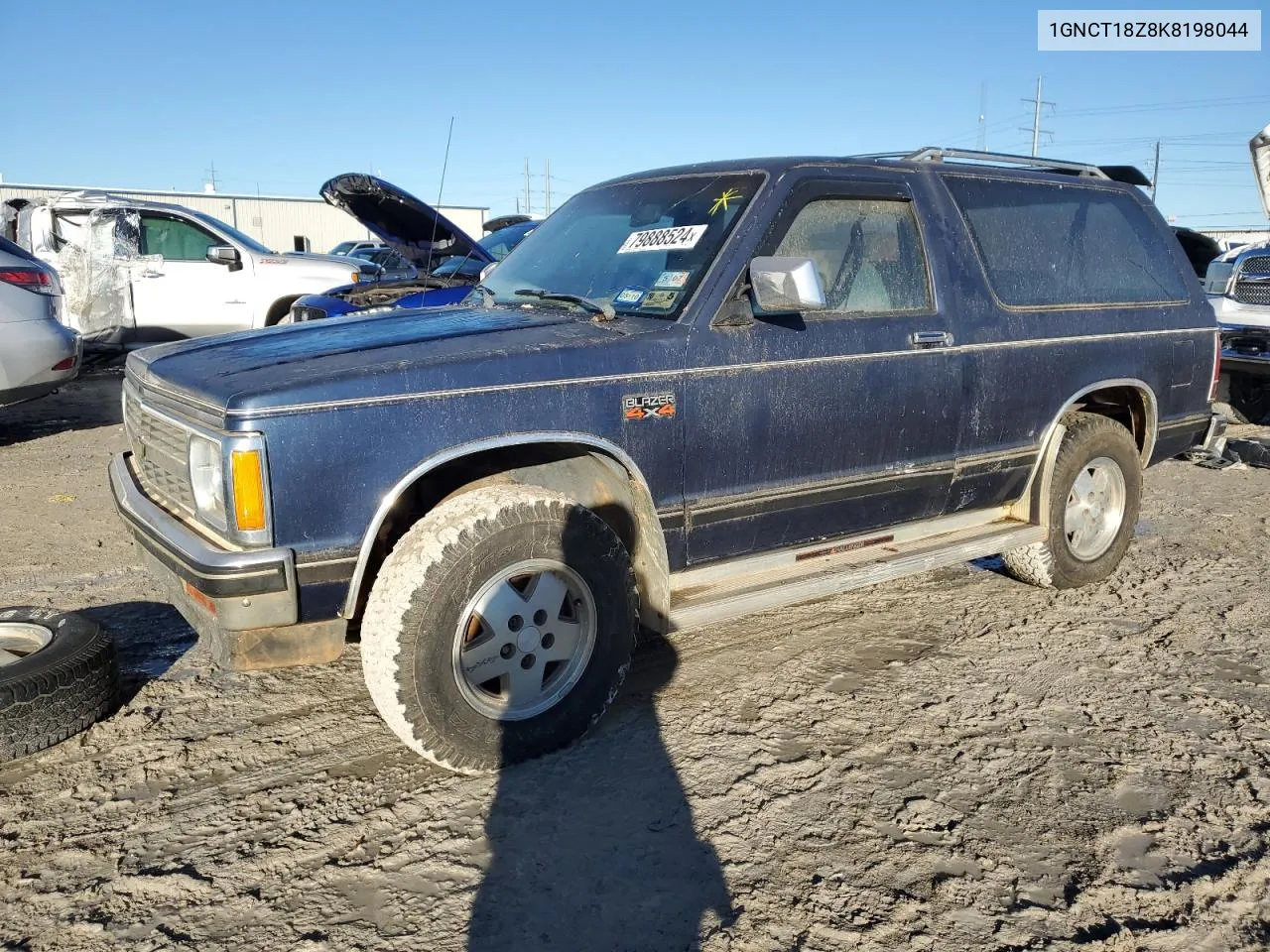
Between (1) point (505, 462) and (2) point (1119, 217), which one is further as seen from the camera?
(2) point (1119, 217)

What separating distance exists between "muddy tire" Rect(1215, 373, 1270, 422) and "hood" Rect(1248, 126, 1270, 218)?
1660 millimetres

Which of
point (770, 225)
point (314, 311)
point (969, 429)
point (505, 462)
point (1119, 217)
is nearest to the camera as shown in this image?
point (505, 462)

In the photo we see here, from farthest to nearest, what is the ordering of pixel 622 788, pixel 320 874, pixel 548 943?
pixel 622 788 → pixel 320 874 → pixel 548 943

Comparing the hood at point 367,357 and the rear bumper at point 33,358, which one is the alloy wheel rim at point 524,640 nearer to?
the hood at point 367,357

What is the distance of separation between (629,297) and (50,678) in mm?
2330

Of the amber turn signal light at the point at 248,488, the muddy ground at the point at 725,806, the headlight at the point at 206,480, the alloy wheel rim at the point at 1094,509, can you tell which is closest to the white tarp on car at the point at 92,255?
the muddy ground at the point at 725,806

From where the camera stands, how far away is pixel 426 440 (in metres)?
2.79

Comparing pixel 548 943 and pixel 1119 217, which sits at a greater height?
pixel 1119 217

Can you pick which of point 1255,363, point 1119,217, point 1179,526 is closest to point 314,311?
point 1119,217

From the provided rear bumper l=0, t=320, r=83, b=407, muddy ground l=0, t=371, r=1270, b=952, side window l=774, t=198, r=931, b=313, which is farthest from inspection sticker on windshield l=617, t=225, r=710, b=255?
rear bumper l=0, t=320, r=83, b=407

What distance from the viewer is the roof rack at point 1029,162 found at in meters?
4.14

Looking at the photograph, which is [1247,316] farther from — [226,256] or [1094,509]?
[226,256]

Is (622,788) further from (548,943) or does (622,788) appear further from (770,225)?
(770,225)

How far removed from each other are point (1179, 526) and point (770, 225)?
13.4 feet
